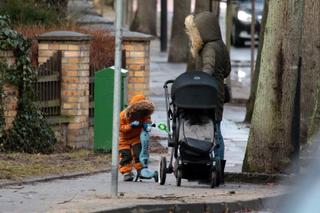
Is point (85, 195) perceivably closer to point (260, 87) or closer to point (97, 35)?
point (260, 87)

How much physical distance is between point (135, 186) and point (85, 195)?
3.64 ft

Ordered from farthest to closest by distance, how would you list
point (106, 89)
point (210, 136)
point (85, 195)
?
point (106, 89) → point (210, 136) → point (85, 195)

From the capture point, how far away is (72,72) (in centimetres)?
1566

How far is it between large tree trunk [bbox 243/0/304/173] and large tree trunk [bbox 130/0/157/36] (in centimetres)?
2791

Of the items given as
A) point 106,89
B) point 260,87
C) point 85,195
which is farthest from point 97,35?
point 85,195

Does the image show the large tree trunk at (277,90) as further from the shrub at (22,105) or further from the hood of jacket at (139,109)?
the shrub at (22,105)

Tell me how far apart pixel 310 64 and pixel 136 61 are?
114 inches

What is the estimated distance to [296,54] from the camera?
41.1ft

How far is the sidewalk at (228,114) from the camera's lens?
15.7 metres

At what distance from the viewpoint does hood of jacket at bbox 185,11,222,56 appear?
12.2 m

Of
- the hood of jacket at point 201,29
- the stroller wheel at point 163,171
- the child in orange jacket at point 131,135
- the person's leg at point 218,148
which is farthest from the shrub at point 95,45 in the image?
the person's leg at point 218,148

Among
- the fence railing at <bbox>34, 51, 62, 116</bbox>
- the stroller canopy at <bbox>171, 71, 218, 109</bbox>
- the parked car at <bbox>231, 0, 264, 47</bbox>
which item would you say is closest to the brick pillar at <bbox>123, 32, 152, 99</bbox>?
the fence railing at <bbox>34, 51, 62, 116</bbox>

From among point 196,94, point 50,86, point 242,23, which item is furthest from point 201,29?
point 242,23

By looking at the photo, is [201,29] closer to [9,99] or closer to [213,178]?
[213,178]
